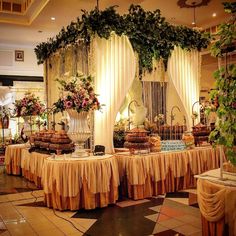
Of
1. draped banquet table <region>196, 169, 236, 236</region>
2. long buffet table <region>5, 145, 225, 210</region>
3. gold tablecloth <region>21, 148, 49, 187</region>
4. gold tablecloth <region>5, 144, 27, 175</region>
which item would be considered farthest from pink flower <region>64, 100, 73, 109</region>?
gold tablecloth <region>5, 144, 27, 175</region>

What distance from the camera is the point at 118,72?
580 centimetres

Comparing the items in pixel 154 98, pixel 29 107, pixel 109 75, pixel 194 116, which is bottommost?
pixel 194 116

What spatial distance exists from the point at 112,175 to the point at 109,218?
2.32ft

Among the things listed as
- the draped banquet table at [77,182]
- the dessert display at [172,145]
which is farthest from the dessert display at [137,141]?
the draped banquet table at [77,182]

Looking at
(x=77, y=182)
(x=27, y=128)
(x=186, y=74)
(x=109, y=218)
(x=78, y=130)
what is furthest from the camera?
(x=27, y=128)

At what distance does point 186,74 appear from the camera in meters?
7.13

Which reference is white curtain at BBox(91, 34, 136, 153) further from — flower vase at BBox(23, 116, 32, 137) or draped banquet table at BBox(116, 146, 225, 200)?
flower vase at BBox(23, 116, 32, 137)

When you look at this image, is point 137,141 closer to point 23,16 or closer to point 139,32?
point 139,32

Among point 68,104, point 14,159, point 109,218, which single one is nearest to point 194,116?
point 68,104

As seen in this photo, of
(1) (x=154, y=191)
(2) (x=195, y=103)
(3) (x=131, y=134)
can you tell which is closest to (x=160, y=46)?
(2) (x=195, y=103)

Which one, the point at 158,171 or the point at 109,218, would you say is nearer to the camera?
the point at 109,218

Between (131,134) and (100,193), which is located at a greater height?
(131,134)

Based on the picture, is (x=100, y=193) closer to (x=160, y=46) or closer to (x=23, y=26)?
(x=160, y=46)

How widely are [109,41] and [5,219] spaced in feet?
11.3
